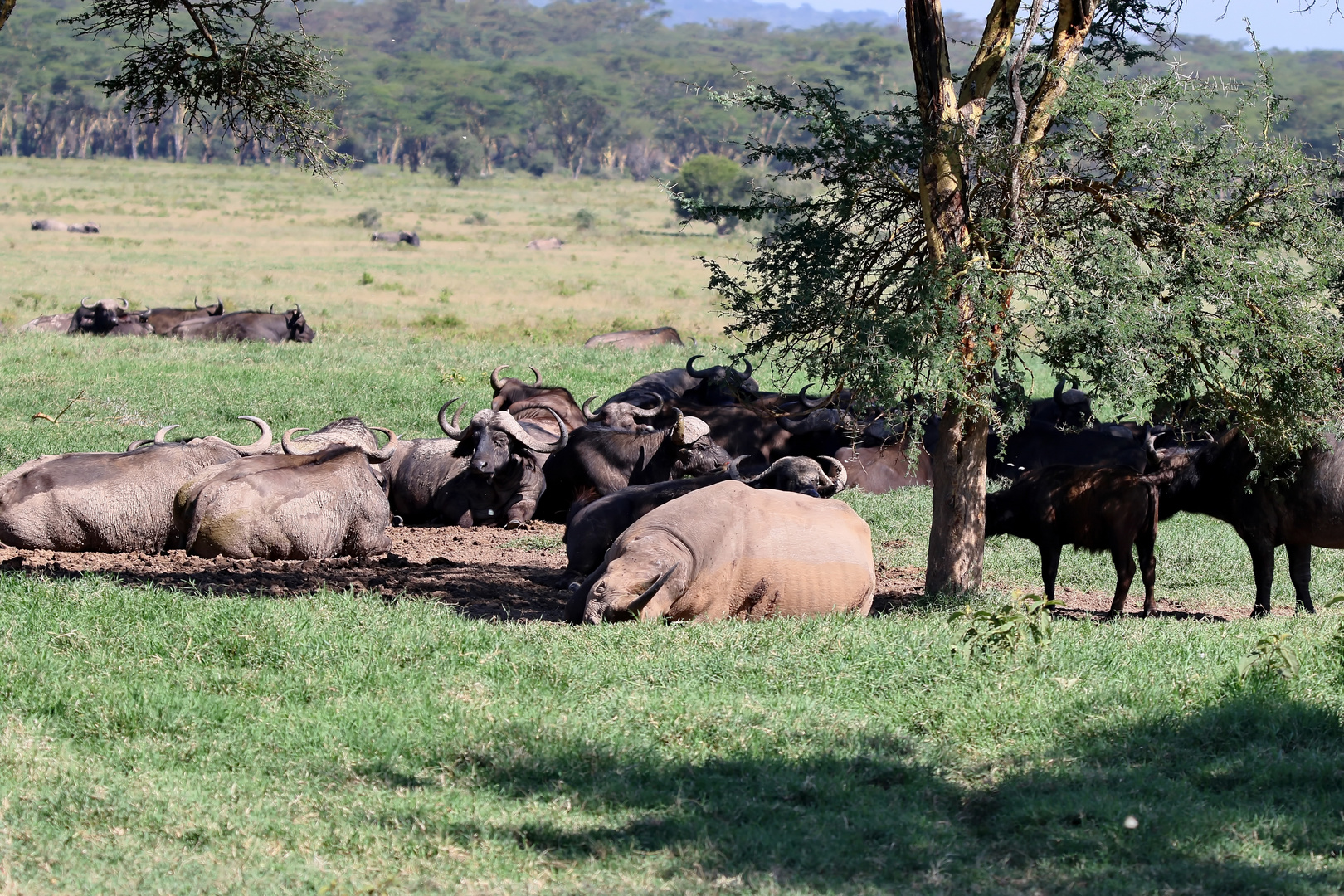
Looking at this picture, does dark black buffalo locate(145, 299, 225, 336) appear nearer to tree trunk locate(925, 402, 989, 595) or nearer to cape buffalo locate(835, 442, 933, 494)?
cape buffalo locate(835, 442, 933, 494)

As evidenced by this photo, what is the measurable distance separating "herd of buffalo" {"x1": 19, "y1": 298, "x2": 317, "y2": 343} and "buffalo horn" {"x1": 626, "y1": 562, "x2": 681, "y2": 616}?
654 inches

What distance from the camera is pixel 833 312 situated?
28.5 ft

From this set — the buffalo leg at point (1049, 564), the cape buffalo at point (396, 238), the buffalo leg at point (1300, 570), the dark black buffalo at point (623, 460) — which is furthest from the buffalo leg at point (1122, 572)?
the cape buffalo at point (396, 238)

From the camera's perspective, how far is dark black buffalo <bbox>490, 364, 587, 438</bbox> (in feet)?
51.5

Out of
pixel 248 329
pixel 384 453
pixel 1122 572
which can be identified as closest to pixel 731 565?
pixel 1122 572

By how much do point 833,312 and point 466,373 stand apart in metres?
10.9

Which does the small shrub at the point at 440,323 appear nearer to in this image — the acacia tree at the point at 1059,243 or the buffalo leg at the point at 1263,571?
the acacia tree at the point at 1059,243

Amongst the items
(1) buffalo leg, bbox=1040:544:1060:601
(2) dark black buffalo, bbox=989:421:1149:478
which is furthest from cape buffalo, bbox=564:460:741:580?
(2) dark black buffalo, bbox=989:421:1149:478

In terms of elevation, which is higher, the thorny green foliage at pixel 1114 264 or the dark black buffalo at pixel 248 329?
the thorny green foliage at pixel 1114 264

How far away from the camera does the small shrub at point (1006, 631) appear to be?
670 centimetres

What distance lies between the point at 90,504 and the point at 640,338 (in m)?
15.3

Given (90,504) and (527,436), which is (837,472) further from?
(90,504)

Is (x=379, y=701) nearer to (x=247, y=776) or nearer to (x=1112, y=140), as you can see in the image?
(x=247, y=776)

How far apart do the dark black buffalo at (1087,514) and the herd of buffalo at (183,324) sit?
1606 cm
